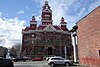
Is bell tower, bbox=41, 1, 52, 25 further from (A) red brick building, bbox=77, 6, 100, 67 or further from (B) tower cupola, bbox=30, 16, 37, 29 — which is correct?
(A) red brick building, bbox=77, 6, 100, 67

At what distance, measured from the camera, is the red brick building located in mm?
24139

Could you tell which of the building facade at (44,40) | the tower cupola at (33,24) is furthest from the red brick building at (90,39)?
the tower cupola at (33,24)

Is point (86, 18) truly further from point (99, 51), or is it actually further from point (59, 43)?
point (59, 43)

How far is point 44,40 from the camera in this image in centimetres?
8581

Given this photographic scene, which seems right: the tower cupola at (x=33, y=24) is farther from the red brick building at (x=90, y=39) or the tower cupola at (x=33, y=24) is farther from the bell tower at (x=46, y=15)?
the red brick building at (x=90, y=39)

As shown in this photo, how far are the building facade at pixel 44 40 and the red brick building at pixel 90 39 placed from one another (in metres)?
53.2

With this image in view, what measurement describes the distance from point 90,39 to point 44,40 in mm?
59861

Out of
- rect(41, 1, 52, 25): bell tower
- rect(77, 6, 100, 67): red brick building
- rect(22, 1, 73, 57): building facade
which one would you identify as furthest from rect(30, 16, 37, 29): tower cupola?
rect(77, 6, 100, 67): red brick building

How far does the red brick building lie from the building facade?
174 feet

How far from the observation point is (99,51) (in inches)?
937

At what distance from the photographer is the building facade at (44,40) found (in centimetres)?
8394

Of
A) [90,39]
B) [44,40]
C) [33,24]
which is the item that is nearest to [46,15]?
[33,24]

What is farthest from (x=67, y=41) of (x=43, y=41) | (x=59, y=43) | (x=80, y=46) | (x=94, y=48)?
(x=94, y=48)

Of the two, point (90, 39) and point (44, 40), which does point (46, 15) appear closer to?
point (44, 40)
